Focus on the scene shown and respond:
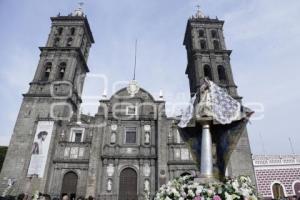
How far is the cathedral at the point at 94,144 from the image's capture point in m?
21.2

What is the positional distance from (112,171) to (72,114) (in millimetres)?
7573

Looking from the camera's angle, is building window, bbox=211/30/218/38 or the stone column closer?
the stone column

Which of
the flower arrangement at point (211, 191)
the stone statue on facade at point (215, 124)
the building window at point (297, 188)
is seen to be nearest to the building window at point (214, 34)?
the building window at point (297, 188)

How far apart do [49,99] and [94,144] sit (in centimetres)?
668

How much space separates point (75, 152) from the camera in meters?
22.7

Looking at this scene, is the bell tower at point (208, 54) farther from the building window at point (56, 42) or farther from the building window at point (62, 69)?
the building window at point (56, 42)

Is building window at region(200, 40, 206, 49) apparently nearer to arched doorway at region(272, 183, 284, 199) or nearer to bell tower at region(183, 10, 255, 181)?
bell tower at region(183, 10, 255, 181)

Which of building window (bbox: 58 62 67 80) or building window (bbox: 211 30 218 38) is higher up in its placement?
building window (bbox: 211 30 218 38)

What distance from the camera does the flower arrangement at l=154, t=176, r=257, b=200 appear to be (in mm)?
5519

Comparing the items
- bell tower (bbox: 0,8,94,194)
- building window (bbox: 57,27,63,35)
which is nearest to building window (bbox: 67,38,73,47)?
bell tower (bbox: 0,8,94,194)

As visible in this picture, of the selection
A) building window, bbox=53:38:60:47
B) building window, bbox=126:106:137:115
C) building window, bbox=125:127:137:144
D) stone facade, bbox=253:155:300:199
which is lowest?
stone facade, bbox=253:155:300:199

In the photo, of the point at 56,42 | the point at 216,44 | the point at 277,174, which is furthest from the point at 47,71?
the point at 277,174

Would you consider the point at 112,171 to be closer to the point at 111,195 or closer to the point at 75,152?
the point at 111,195

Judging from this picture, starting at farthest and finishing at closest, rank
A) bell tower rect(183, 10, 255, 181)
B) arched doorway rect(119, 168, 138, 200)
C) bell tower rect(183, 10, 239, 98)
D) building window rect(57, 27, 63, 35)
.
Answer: building window rect(57, 27, 63, 35) < bell tower rect(183, 10, 239, 98) < bell tower rect(183, 10, 255, 181) < arched doorway rect(119, 168, 138, 200)
